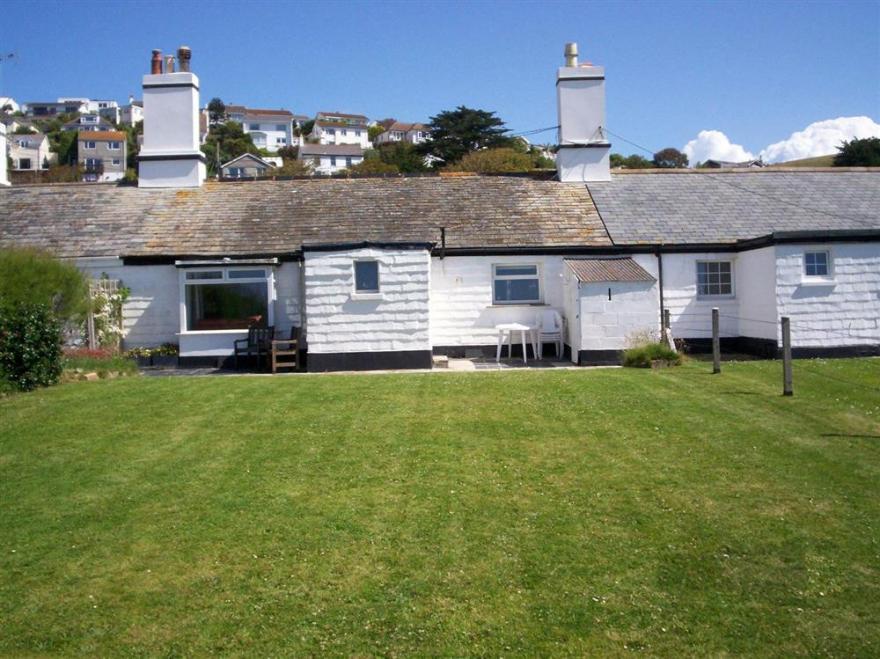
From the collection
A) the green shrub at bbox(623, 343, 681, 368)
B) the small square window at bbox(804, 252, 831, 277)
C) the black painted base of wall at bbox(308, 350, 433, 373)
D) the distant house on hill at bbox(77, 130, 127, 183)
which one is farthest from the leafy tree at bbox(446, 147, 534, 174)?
the distant house on hill at bbox(77, 130, 127, 183)

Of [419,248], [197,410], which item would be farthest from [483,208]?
[197,410]

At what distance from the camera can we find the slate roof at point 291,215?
63.6ft

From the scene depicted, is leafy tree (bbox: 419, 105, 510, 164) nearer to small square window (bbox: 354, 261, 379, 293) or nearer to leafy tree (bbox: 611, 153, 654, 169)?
leafy tree (bbox: 611, 153, 654, 169)

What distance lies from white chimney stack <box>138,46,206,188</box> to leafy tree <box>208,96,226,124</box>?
117259 millimetres

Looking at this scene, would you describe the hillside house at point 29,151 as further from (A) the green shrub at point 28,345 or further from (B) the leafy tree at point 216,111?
(A) the green shrub at point 28,345

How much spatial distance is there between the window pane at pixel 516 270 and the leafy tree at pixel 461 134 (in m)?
44.3

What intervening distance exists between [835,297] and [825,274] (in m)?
0.57

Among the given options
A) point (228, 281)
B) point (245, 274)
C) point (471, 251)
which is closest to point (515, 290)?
point (471, 251)

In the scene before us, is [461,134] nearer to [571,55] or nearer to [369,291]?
[571,55]

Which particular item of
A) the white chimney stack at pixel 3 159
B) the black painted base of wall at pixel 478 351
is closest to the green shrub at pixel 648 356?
the black painted base of wall at pixel 478 351

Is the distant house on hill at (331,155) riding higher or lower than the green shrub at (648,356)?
higher

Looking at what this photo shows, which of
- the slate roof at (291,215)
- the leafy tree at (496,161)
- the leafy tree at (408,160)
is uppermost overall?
the leafy tree at (408,160)

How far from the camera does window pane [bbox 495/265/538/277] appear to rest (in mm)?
19328

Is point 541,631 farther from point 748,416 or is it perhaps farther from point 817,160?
point 817,160
